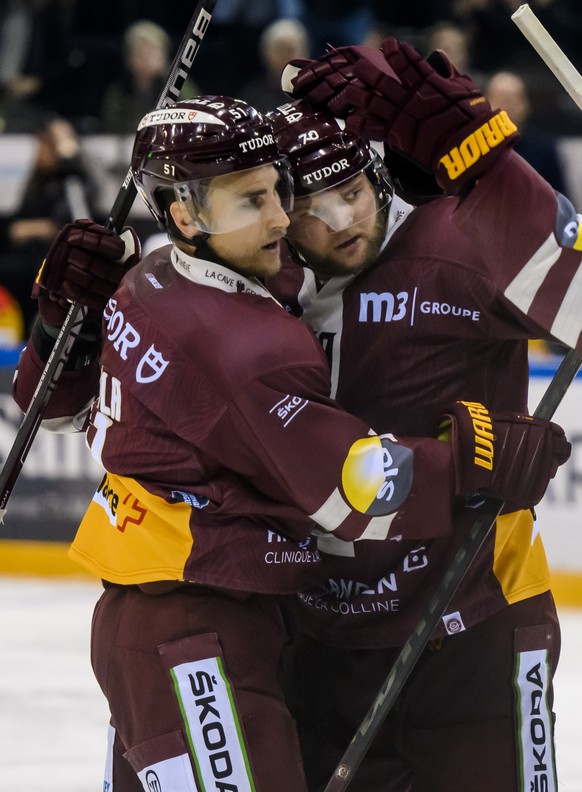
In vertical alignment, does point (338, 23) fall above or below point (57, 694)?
above

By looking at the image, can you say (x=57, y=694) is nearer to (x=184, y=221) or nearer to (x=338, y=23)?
(x=184, y=221)

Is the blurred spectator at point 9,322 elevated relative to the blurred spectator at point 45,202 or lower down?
lower down

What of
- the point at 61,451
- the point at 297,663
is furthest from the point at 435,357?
the point at 61,451

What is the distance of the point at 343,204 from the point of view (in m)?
2.21

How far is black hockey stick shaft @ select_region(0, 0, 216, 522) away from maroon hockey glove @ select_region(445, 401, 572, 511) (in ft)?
2.33

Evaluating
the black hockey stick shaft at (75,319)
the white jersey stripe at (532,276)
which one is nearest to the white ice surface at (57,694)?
the black hockey stick shaft at (75,319)

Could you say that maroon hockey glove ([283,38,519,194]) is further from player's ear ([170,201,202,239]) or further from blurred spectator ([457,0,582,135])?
blurred spectator ([457,0,582,135])

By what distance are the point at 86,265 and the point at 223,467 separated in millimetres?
486

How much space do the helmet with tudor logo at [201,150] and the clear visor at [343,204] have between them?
79 mm

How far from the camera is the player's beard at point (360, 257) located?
2217mm

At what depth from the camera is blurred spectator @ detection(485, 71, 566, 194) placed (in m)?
5.85

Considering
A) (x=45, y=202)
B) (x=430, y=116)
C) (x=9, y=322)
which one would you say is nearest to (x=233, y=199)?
(x=430, y=116)

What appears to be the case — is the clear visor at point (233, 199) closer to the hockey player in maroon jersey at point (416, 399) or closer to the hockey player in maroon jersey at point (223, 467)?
the hockey player in maroon jersey at point (223, 467)

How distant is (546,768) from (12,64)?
5.97m
